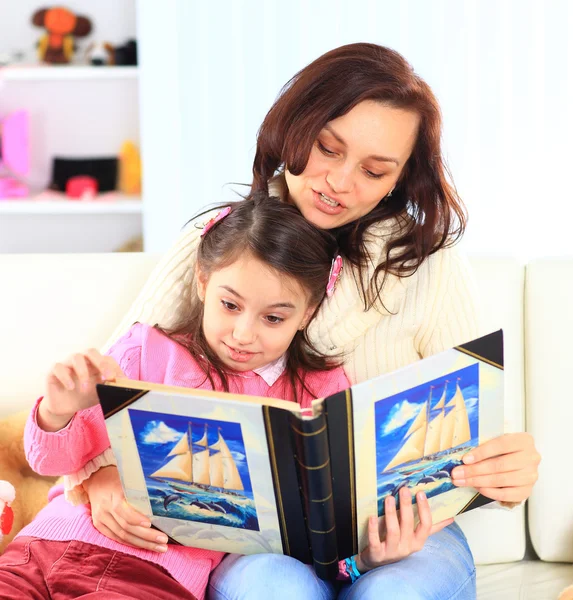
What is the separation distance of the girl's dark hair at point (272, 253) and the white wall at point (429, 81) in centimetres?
147

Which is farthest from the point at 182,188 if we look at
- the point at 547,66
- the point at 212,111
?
the point at 547,66

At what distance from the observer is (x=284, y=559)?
1.13 metres

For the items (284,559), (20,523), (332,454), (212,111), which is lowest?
(20,523)

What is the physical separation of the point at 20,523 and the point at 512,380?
0.92m

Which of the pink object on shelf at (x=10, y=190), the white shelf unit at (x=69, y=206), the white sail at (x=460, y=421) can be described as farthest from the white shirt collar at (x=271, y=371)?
the pink object on shelf at (x=10, y=190)

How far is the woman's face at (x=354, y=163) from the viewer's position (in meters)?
1.24

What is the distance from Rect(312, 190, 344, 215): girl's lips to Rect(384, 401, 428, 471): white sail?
1.23ft

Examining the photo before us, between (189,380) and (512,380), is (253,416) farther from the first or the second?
(512,380)

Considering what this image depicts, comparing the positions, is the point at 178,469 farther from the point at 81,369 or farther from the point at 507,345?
the point at 507,345

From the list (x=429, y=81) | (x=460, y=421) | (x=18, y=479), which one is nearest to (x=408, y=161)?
(x=460, y=421)

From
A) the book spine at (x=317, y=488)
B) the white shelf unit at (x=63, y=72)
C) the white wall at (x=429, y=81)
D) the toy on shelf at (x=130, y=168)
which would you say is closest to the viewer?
the book spine at (x=317, y=488)

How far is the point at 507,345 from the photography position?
59.7 inches

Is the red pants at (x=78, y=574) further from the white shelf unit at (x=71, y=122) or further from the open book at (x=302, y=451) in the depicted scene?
the white shelf unit at (x=71, y=122)

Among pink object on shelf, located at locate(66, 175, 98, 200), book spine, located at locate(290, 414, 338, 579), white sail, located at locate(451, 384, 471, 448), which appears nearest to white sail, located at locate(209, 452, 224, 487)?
book spine, located at locate(290, 414, 338, 579)
